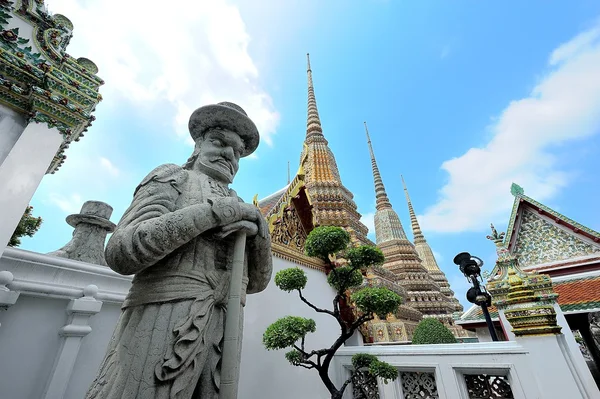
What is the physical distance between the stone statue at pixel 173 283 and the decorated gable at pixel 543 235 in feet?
30.6

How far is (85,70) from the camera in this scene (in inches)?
157

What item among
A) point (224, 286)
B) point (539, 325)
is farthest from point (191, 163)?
point (539, 325)

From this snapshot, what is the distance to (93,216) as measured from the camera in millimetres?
3295

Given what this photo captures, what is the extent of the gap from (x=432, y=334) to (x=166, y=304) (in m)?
4.74

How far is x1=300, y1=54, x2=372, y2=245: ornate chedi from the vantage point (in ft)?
34.8

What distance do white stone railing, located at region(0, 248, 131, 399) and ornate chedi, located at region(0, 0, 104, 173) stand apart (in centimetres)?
190

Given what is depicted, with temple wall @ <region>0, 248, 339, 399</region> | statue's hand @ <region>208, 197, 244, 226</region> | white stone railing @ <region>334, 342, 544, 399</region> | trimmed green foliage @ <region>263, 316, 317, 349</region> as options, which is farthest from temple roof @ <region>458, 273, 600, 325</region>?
statue's hand @ <region>208, 197, 244, 226</region>

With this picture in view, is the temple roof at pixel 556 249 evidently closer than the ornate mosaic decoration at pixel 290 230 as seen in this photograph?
No

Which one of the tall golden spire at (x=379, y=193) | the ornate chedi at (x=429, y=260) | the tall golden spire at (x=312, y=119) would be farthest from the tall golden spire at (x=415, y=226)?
the tall golden spire at (x=312, y=119)

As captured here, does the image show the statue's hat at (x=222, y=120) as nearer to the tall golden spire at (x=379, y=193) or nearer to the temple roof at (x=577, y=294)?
the temple roof at (x=577, y=294)

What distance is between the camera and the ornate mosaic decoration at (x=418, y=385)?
2.94m

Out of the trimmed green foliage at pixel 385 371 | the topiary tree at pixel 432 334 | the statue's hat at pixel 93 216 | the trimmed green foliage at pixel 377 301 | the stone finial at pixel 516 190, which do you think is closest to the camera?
the trimmed green foliage at pixel 385 371

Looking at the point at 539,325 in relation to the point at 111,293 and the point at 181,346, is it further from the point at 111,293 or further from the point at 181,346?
the point at 111,293

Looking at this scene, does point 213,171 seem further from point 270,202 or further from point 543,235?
point 543,235
